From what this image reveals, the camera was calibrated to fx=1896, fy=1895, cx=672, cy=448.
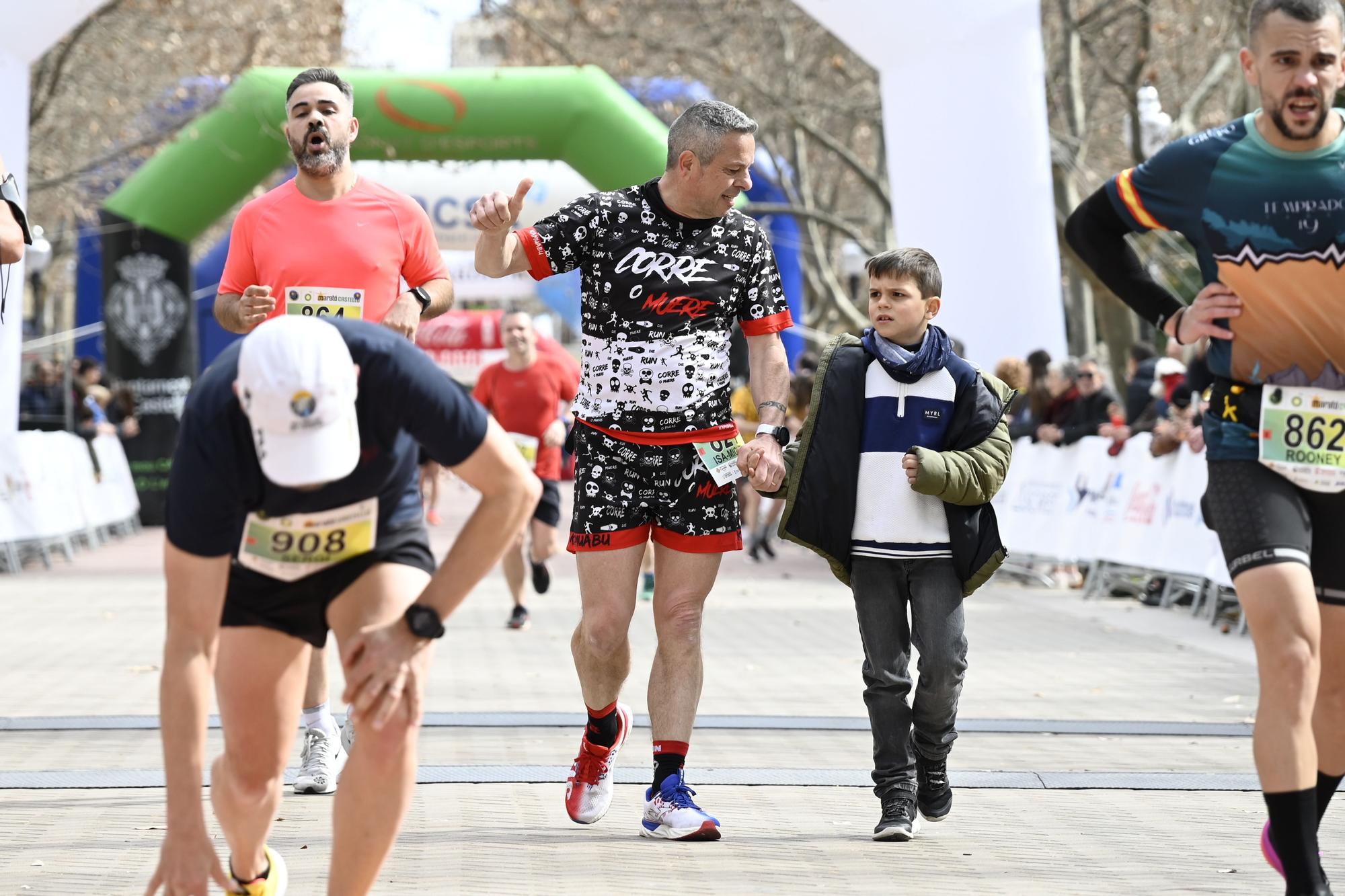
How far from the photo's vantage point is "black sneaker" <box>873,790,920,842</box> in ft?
17.9

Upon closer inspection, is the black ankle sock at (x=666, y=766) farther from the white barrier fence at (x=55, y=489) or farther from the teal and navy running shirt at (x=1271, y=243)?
the white barrier fence at (x=55, y=489)

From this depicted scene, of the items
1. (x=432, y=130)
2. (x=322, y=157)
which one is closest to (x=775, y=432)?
(x=322, y=157)

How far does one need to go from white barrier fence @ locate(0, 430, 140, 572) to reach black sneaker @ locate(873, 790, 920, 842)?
11982mm

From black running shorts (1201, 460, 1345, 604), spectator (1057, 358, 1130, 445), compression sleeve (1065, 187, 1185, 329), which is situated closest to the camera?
black running shorts (1201, 460, 1345, 604)

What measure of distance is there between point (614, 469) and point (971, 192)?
10588 mm

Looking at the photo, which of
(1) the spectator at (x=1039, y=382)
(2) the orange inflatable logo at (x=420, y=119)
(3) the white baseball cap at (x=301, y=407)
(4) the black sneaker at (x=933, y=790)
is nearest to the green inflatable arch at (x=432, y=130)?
(2) the orange inflatable logo at (x=420, y=119)

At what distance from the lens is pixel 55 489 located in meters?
17.6

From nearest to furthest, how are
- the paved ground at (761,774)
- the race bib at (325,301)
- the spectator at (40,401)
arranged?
the paved ground at (761,774) → the race bib at (325,301) → the spectator at (40,401)

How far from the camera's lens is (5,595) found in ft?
46.6

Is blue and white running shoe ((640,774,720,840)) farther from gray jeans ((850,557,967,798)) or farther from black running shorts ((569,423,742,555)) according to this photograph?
black running shorts ((569,423,742,555))

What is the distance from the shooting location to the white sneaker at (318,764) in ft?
20.3

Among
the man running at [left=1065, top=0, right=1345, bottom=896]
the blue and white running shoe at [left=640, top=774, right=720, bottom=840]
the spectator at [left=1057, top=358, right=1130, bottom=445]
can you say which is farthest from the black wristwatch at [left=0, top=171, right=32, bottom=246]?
the spectator at [left=1057, top=358, right=1130, bottom=445]

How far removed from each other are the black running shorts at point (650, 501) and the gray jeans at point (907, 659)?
47 centimetres

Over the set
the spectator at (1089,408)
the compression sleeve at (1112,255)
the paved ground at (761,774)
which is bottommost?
the paved ground at (761,774)
